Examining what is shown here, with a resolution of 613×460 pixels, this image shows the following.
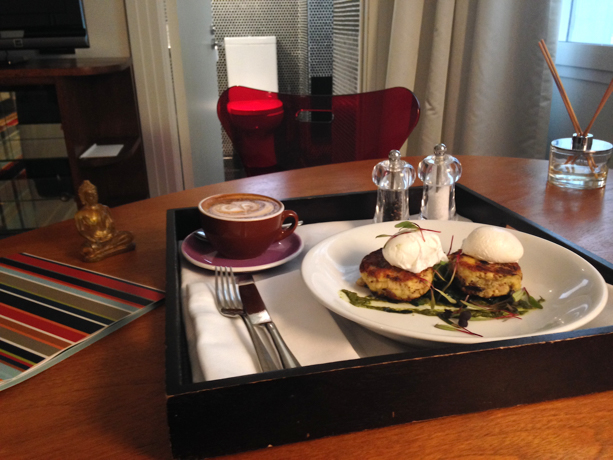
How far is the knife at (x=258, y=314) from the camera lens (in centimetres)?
44

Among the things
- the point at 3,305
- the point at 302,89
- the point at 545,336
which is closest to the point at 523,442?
the point at 545,336

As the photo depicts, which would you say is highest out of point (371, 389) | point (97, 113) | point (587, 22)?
point (587, 22)

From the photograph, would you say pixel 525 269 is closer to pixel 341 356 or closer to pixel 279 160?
pixel 341 356

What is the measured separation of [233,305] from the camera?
54 centimetres

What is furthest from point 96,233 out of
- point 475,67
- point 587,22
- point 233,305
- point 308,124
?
point 587,22

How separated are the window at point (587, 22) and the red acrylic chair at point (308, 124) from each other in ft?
3.20

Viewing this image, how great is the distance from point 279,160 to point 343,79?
2.02 metres

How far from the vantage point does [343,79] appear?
3336mm

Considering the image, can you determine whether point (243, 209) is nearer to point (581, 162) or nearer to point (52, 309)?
point (52, 309)

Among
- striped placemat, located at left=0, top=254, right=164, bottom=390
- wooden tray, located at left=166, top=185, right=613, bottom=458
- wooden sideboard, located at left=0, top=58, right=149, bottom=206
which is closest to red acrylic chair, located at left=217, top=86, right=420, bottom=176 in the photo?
wooden sideboard, located at left=0, top=58, right=149, bottom=206

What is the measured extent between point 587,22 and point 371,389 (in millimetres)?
2116

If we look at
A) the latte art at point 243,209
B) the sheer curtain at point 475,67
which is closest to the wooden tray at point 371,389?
the latte art at point 243,209

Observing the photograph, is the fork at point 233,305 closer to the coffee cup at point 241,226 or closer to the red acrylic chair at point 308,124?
the coffee cup at point 241,226

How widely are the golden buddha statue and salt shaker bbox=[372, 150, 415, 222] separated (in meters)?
0.37
